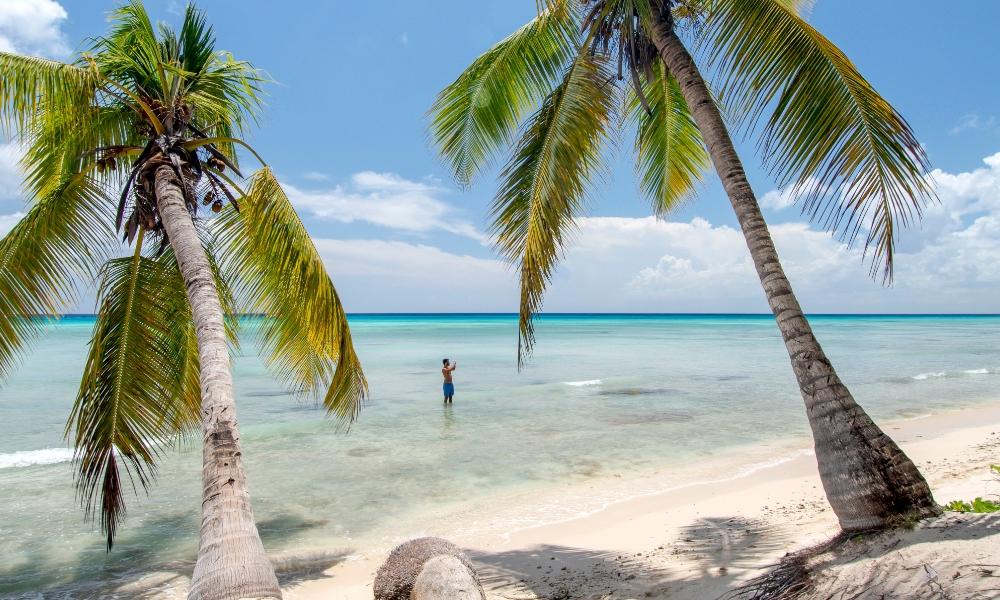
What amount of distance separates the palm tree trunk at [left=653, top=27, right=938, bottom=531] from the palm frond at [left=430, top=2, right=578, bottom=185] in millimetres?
2680

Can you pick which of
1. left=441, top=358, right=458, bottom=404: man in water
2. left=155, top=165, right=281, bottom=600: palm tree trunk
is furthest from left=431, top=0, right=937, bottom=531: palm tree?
left=441, top=358, right=458, bottom=404: man in water

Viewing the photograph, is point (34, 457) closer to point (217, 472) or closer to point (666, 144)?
point (217, 472)

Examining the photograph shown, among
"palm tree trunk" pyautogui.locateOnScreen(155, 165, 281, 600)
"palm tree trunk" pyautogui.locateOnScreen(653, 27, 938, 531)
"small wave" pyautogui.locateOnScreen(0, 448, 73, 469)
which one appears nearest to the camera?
"palm tree trunk" pyautogui.locateOnScreen(155, 165, 281, 600)

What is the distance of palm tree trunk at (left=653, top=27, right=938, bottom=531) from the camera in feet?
11.8

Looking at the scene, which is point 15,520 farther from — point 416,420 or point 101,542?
point 416,420

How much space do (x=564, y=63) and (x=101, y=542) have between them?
8078 millimetres

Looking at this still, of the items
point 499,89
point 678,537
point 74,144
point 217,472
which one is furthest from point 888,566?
point 74,144

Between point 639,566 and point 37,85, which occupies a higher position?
point 37,85

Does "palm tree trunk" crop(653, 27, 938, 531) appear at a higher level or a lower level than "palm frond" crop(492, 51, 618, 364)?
lower

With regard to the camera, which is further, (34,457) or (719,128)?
(34,457)

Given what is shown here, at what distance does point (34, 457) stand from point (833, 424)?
1386 centimetres

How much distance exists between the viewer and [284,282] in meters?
6.61

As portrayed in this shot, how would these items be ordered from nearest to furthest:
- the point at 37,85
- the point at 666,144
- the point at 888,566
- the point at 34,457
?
the point at 888,566, the point at 37,85, the point at 666,144, the point at 34,457

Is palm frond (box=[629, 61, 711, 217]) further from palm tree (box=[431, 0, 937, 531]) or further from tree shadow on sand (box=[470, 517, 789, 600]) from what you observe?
tree shadow on sand (box=[470, 517, 789, 600])
